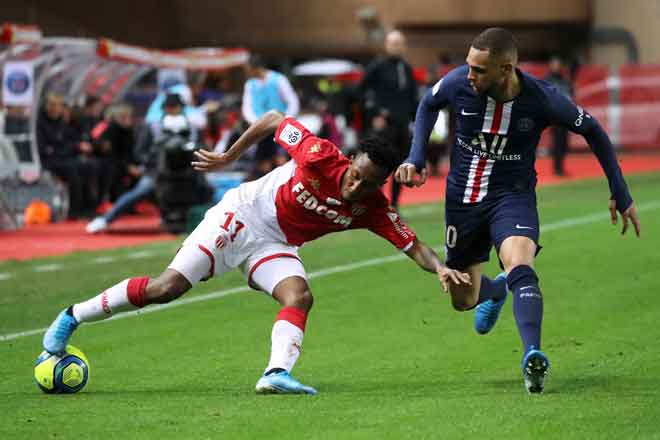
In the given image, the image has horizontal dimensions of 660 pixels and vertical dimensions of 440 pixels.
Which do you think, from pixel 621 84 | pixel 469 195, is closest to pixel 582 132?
pixel 469 195

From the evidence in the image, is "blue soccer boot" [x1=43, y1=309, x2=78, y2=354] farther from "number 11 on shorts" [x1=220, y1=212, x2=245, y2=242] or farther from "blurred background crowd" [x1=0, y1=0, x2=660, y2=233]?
"blurred background crowd" [x1=0, y1=0, x2=660, y2=233]

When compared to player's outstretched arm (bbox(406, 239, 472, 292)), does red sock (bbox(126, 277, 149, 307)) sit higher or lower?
lower

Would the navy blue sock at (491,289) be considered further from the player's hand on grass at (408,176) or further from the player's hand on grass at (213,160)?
the player's hand on grass at (213,160)

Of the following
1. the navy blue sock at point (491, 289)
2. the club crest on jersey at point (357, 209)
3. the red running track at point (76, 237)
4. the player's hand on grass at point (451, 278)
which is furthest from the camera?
the red running track at point (76, 237)

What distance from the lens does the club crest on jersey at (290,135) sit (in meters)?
8.51

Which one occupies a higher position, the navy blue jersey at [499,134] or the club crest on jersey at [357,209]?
the navy blue jersey at [499,134]

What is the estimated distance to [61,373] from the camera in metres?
8.18

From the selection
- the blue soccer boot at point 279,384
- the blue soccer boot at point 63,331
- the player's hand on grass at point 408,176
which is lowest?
the blue soccer boot at point 279,384

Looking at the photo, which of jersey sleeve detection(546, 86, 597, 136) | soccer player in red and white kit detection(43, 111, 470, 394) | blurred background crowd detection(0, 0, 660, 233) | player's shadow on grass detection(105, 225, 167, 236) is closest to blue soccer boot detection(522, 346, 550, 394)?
soccer player in red and white kit detection(43, 111, 470, 394)

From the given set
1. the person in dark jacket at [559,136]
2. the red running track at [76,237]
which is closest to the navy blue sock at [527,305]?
the red running track at [76,237]

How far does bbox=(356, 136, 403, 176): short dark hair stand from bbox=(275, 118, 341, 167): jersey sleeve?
38 centimetres

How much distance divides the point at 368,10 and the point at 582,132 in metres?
35.1

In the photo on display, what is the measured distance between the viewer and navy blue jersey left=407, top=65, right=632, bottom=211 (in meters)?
8.59

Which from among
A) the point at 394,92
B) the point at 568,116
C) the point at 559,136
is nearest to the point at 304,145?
the point at 568,116
